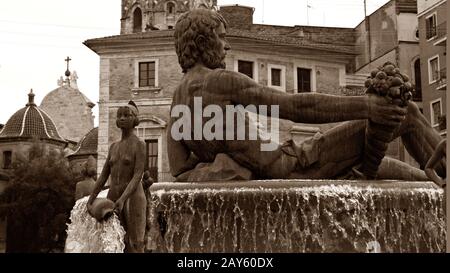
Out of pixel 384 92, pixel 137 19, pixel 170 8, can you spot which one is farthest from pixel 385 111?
pixel 137 19

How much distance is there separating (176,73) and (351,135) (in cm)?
4194

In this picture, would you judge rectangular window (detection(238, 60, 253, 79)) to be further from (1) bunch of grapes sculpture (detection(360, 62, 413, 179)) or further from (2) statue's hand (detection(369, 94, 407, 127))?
(2) statue's hand (detection(369, 94, 407, 127))

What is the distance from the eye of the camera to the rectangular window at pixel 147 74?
50844 mm

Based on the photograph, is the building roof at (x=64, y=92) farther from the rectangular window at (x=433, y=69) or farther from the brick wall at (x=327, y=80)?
the rectangular window at (x=433, y=69)

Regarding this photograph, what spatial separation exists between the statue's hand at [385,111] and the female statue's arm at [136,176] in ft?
6.85

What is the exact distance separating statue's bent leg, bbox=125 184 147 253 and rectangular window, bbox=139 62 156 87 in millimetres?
42618

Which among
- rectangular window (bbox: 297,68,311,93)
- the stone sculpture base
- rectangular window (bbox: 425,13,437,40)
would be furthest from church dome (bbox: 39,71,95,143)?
the stone sculpture base

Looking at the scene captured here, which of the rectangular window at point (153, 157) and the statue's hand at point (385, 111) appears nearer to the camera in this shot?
the statue's hand at point (385, 111)

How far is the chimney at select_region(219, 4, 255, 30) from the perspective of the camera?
198 ft

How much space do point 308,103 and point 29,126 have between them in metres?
67.1

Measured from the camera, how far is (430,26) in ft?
174

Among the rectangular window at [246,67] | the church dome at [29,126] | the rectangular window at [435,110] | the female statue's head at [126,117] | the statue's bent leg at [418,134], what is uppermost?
the rectangular window at [246,67]

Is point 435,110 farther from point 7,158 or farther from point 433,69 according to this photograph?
point 7,158

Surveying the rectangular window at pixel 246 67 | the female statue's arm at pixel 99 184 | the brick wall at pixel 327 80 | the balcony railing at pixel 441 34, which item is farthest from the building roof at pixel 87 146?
the female statue's arm at pixel 99 184
